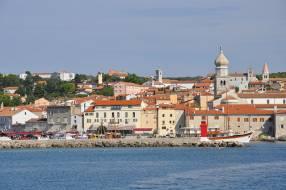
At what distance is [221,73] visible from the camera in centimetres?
9412

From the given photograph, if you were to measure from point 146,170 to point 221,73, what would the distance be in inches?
2061

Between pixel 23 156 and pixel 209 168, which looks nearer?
pixel 209 168

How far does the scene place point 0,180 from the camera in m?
38.4

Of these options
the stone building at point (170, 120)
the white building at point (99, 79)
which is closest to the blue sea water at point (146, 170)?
the stone building at point (170, 120)

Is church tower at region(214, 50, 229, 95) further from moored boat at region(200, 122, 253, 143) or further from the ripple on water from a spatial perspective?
the ripple on water

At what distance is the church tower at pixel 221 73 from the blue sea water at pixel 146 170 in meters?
32.4

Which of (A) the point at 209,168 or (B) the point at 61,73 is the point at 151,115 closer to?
(A) the point at 209,168

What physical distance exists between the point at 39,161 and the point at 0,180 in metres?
13.2

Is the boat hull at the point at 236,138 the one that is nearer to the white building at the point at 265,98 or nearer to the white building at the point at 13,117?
the white building at the point at 265,98

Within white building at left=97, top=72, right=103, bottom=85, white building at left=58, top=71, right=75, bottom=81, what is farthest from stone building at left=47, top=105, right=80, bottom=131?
white building at left=58, top=71, right=75, bottom=81

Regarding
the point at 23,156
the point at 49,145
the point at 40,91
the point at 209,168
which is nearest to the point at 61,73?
the point at 40,91

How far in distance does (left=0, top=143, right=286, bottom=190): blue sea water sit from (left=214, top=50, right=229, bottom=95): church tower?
32401mm

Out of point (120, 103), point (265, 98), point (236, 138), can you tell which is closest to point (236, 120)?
point (236, 138)

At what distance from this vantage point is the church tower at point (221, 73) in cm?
9362
